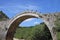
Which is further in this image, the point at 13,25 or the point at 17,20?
the point at 13,25

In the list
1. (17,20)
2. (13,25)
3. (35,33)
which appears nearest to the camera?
(17,20)

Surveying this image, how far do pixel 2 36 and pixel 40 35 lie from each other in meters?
4.87

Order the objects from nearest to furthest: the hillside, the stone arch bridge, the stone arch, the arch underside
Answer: the stone arch, the stone arch bridge, the arch underside, the hillside

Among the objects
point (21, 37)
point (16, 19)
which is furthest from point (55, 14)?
point (21, 37)

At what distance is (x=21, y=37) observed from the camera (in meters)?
31.2

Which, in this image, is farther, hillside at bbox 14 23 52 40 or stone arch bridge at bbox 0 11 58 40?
hillside at bbox 14 23 52 40

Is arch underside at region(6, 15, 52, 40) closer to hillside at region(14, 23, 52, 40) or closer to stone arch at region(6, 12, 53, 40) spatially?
stone arch at region(6, 12, 53, 40)

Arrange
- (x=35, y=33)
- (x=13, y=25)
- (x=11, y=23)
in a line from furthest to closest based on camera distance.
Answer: (x=35, y=33)
(x=13, y=25)
(x=11, y=23)

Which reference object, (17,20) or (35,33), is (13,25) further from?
(35,33)

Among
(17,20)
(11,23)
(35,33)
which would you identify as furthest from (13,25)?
(35,33)

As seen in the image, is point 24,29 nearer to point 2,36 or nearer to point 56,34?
point 2,36

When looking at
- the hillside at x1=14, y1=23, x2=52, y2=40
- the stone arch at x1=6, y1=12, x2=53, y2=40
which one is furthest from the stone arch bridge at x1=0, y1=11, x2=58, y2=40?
the hillside at x1=14, y1=23, x2=52, y2=40

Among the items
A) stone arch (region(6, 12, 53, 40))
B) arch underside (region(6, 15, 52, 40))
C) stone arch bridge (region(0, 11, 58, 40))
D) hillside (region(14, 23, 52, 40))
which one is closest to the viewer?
stone arch (region(6, 12, 53, 40))

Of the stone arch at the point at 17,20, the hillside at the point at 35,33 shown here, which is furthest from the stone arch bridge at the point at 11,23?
the hillside at the point at 35,33
